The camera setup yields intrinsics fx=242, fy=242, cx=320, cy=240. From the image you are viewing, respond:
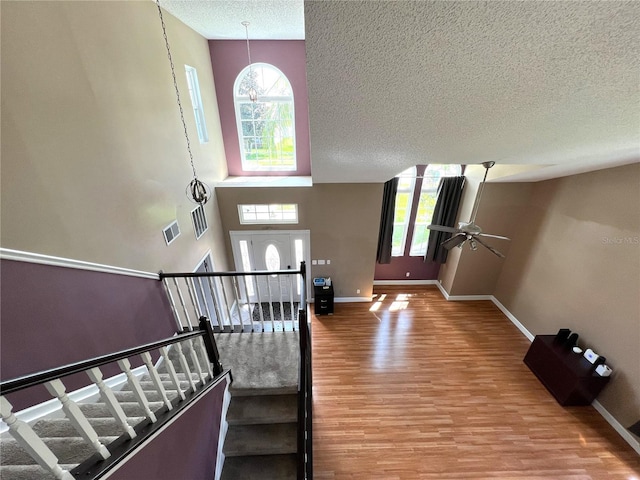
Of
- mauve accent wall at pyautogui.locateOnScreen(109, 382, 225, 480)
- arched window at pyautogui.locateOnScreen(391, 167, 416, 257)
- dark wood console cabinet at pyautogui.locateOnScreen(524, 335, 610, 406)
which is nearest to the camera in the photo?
mauve accent wall at pyautogui.locateOnScreen(109, 382, 225, 480)

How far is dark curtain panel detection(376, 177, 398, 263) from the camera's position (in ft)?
16.6

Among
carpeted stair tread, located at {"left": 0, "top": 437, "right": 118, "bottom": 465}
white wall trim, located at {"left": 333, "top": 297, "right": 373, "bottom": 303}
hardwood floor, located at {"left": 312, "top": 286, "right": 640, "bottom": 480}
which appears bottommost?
hardwood floor, located at {"left": 312, "top": 286, "right": 640, "bottom": 480}

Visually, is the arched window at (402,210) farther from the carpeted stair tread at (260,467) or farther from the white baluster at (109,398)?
the white baluster at (109,398)

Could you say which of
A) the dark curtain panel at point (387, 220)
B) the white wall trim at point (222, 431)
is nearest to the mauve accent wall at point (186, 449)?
the white wall trim at point (222, 431)

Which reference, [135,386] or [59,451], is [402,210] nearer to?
[135,386]

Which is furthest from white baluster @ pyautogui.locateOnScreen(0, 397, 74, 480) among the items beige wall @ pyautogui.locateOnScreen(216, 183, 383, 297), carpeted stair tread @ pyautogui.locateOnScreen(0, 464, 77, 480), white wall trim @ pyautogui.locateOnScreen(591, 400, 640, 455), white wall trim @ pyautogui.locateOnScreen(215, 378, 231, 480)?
white wall trim @ pyautogui.locateOnScreen(591, 400, 640, 455)

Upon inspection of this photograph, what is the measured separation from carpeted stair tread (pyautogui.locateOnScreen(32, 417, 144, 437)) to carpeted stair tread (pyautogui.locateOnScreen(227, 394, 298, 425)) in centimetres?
129

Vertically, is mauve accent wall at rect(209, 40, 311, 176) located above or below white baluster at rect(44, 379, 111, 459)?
above

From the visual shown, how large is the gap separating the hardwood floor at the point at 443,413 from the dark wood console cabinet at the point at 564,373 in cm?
14

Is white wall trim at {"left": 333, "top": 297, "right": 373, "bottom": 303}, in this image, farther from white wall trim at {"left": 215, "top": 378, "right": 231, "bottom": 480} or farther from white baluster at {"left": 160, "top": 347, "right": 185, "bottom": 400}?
white baluster at {"left": 160, "top": 347, "right": 185, "bottom": 400}

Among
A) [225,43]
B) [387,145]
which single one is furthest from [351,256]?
[225,43]

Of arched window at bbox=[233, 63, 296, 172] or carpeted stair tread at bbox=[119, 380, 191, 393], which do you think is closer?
carpeted stair tread at bbox=[119, 380, 191, 393]

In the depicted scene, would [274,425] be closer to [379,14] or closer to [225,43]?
[379,14]

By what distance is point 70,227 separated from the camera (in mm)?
1648
